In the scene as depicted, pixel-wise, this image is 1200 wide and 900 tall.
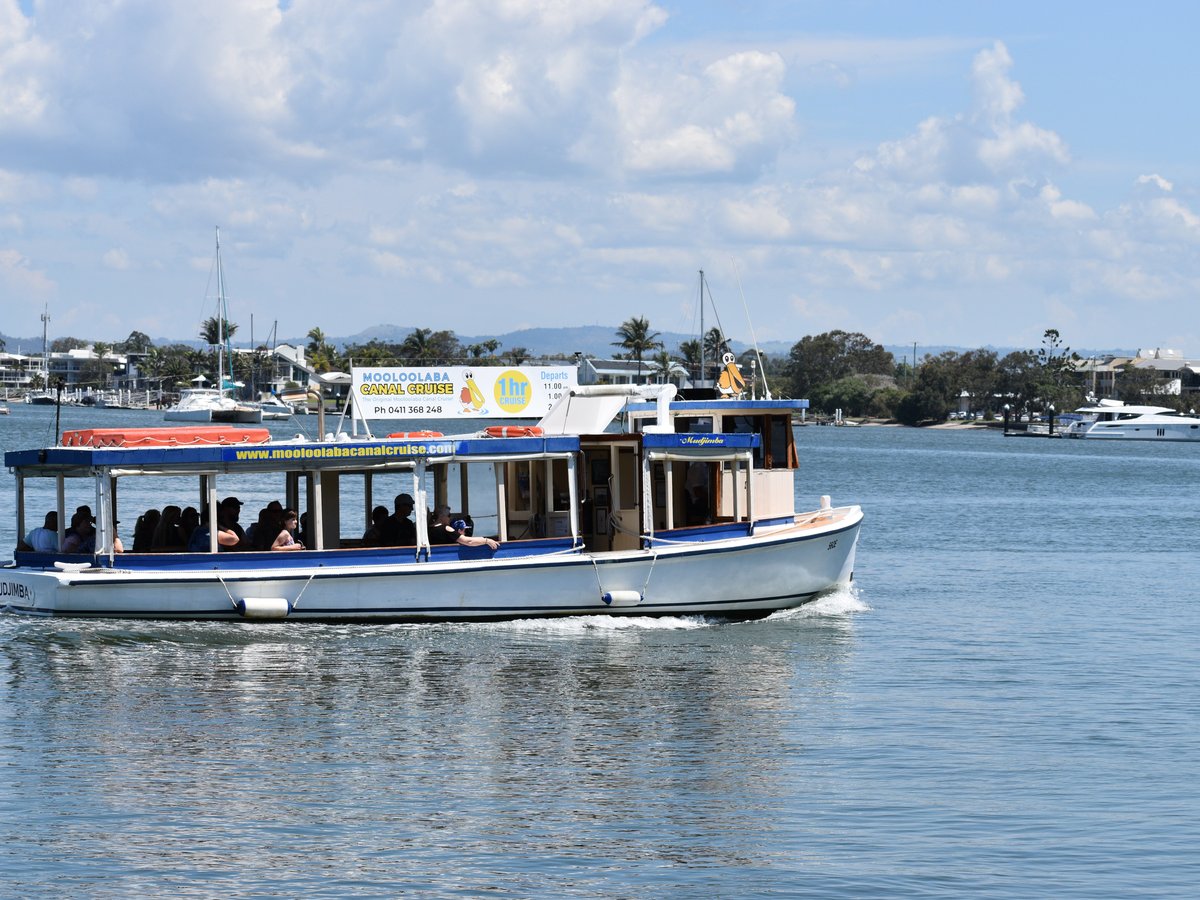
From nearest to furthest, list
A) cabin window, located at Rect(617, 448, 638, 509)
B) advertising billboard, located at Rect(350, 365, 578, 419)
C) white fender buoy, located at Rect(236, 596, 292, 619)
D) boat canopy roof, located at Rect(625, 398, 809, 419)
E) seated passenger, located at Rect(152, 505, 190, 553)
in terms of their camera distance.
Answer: white fender buoy, located at Rect(236, 596, 292, 619)
seated passenger, located at Rect(152, 505, 190, 553)
cabin window, located at Rect(617, 448, 638, 509)
advertising billboard, located at Rect(350, 365, 578, 419)
boat canopy roof, located at Rect(625, 398, 809, 419)

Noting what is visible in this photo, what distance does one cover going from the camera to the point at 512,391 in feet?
87.8

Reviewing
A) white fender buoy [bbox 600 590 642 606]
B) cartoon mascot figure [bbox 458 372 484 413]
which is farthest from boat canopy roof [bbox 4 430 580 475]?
white fender buoy [bbox 600 590 642 606]

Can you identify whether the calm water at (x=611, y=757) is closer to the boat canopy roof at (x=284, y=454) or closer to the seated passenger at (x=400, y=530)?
the seated passenger at (x=400, y=530)

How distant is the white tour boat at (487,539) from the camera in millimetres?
23547

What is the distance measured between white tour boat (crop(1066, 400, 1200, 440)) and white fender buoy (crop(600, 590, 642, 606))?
512ft

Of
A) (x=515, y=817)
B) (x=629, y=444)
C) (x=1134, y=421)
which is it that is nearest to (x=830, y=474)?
(x=629, y=444)

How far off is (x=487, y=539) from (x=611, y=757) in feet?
25.1

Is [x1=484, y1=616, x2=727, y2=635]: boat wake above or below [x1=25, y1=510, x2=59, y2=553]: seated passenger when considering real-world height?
below

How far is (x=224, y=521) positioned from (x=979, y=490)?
184ft

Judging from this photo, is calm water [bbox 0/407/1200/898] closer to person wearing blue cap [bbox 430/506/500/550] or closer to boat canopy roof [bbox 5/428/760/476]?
person wearing blue cap [bbox 430/506/500/550]

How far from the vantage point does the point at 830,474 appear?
284ft

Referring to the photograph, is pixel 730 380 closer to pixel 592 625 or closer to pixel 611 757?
pixel 592 625

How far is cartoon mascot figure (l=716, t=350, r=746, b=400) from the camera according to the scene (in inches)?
1125

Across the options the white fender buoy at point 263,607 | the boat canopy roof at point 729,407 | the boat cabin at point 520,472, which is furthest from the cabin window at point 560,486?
the white fender buoy at point 263,607
